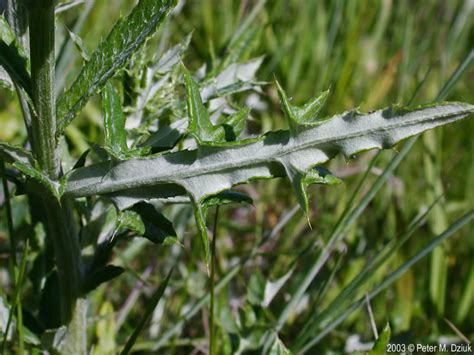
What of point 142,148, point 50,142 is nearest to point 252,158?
point 142,148

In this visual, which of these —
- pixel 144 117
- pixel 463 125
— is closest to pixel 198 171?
pixel 144 117

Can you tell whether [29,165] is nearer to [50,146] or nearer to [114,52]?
[50,146]

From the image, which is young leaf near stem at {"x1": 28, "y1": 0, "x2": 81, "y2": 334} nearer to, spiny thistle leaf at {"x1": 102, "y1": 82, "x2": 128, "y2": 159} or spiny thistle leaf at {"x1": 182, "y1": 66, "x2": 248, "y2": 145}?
spiny thistle leaf at {"x1": 102, "y1": 82, "x2": 128, "y2": 159}

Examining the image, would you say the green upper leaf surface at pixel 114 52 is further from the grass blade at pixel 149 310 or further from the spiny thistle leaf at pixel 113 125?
the grass blade at pixel 149 310

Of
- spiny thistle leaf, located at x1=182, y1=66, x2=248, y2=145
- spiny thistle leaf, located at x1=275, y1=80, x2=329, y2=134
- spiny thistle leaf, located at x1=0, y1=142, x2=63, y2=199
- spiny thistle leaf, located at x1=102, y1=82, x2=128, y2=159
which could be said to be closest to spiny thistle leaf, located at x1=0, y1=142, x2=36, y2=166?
spiny thistle leaf, located at x1=0, y1=142, x2=63, y2=199

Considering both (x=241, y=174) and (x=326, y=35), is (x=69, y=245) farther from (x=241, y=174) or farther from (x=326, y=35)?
(x=326, y=35)

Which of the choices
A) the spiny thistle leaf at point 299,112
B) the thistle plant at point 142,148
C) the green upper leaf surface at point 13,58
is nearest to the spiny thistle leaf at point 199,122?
the thistle plant at point 142,148
